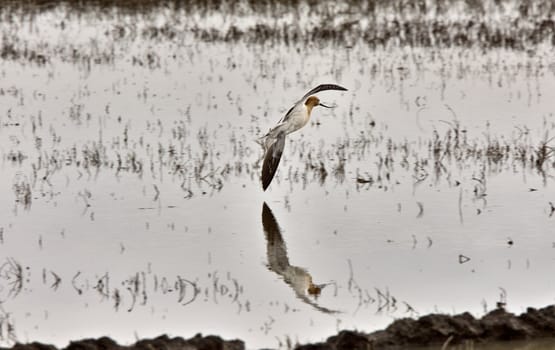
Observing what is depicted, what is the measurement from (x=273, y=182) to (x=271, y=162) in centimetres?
84

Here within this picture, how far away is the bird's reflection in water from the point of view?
24.2ft

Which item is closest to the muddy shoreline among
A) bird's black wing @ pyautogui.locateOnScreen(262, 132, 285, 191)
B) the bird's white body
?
bird's black wing @ pyautogui.locateOnScreen(262, 132, 285, 191)

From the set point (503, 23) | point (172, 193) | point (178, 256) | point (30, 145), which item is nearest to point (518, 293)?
point (178, 256)

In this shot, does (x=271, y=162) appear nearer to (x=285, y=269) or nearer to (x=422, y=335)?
(x=285, y=269)

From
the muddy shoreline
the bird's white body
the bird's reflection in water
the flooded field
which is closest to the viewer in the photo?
the muddy shoreline

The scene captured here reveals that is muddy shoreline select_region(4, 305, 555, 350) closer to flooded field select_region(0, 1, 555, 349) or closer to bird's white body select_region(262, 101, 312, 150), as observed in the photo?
flooded field select_region(0, 1, 555, 349)

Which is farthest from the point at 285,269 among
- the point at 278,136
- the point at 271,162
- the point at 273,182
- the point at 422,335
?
the point at 273,182

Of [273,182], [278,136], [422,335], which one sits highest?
[278,136]

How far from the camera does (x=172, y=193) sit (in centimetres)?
999

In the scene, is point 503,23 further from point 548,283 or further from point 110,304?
point 110,304

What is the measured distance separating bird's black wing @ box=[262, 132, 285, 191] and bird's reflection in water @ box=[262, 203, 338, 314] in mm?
318

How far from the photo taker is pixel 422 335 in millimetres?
6191

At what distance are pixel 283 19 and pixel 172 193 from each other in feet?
34.3

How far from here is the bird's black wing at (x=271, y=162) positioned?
31.4 ft
